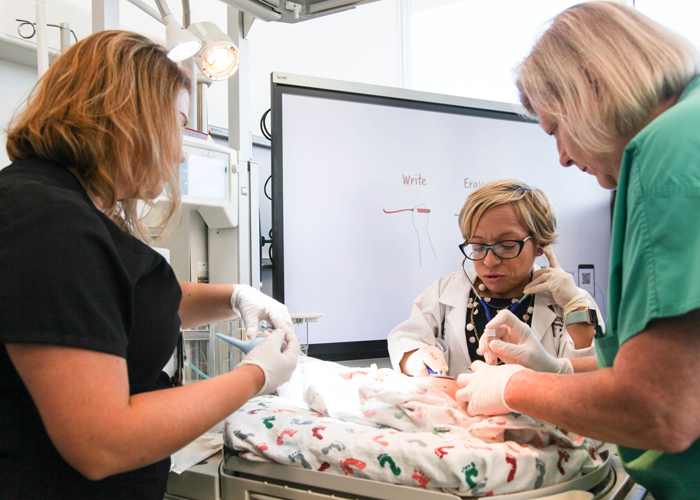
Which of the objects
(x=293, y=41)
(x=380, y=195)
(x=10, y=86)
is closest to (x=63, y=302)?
(x=10, y=86)

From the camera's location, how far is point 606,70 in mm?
793

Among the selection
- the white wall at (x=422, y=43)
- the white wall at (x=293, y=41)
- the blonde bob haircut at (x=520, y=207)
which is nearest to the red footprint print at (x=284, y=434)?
the blonde bob haircut at (x=520, y=207)

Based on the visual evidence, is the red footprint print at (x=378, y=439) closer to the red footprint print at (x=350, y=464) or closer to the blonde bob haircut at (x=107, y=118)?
the red footprint print at (x=350, y=464)

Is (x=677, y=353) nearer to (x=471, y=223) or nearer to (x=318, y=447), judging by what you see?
(x=318, y=447)

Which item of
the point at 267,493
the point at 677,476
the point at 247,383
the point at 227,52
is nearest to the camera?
the point at 677,476

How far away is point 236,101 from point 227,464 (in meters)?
1.28

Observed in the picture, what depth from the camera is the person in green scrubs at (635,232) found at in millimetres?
627

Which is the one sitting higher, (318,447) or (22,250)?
(22,250)

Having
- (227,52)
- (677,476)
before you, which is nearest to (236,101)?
(227,52)

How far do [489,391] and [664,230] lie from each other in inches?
18.6

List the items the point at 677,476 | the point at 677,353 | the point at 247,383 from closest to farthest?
the point at 677,353, the point at 677,476, the point at 247,383

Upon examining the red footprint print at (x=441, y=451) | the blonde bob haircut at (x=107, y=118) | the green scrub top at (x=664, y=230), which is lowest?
the red footprint print at (x=441, y=451)

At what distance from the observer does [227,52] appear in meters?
1.51

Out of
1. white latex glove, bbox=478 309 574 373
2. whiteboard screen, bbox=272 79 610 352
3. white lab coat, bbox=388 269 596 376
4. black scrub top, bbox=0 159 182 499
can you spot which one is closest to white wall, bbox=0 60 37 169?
whiteboard screen, bbox=272 79 610 352
